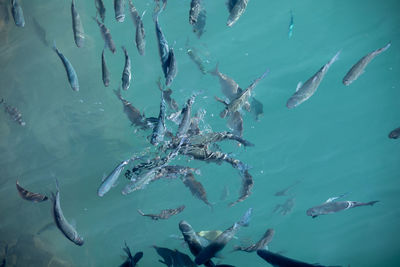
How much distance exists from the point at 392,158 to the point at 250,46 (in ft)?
92.6

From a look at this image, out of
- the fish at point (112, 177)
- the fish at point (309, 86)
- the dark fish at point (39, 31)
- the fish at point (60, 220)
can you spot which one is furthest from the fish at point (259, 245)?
the dark fish at point (39, 31)

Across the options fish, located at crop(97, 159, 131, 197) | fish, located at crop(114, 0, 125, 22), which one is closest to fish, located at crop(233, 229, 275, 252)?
fish, located at crop(97, 159, 131, 197)

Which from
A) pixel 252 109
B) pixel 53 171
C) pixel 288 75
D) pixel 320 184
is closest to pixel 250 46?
pixel 288 75

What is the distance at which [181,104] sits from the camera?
50.9 ft

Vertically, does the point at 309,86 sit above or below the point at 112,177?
above

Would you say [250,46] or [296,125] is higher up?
[296,125]

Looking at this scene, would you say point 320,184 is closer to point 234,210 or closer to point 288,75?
point 234,210

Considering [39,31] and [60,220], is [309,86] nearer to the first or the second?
[60,220]

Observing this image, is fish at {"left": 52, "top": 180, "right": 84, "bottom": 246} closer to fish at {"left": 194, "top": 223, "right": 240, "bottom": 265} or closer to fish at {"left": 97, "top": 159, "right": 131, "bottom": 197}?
fish at {"left": 97, "top": 159, "right": 131, "bottom": 197}

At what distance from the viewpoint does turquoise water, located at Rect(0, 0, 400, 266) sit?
39.7 feet

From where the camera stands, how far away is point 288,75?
17.7m

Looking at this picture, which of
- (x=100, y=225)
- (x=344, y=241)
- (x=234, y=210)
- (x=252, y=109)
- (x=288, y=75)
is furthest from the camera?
(x=344, y=241)

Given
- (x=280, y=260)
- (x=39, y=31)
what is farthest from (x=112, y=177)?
(x=39, y=31)

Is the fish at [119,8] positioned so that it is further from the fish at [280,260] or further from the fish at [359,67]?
the fish at [280,260]
